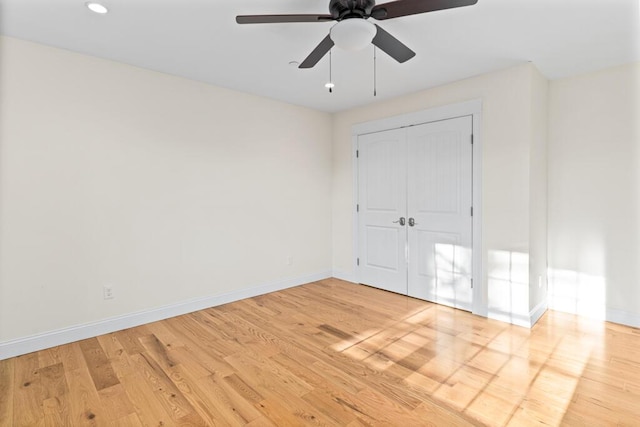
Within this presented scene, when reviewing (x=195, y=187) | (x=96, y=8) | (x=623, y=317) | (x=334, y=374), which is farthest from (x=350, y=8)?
(x=623, y=317)

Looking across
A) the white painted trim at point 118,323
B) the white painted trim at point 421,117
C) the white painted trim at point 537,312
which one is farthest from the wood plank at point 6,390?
the white painted trim at point 421,117

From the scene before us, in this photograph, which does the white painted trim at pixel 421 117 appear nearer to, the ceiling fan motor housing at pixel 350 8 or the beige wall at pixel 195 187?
the beige wall at pixel 195 187

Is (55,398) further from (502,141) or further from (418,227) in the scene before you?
(502,141)

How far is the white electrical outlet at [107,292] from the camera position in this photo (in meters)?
3.00

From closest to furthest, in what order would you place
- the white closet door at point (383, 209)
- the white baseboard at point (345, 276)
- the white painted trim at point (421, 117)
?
the white painted trim at point (421, 117) < the white closet door at point (383, 209) < the white baseboard at point (345, 276)

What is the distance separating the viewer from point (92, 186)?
9.56ft

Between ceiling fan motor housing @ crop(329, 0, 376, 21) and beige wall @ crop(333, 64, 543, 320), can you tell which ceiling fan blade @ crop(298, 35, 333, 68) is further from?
beige wall @ crop(333, 64, 543, 320)

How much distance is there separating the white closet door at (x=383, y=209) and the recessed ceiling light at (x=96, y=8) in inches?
124

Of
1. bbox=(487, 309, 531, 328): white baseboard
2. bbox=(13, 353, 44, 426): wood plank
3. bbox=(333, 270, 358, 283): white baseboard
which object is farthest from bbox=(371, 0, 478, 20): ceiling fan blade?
bbox=(333, 270, 358, 283): white baseboard

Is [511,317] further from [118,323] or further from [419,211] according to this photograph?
[118,323]

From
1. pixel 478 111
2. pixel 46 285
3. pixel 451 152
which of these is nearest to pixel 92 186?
pixel 46 285

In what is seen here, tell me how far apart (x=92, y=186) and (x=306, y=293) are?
105 inches

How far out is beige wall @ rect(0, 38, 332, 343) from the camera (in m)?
2.60

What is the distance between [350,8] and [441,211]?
256 cm
